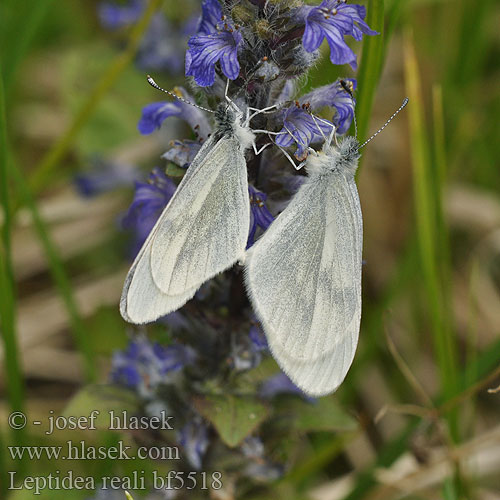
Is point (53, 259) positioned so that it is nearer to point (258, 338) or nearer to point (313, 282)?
point (258, 338)

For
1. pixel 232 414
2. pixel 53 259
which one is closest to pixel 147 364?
pixel 232 414

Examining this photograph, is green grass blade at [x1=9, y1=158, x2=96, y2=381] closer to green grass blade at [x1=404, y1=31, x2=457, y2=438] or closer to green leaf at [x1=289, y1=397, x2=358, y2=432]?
green leaf at [x1=289, y1=397, x2=358, y2=432]

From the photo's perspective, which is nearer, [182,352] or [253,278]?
[253,278]

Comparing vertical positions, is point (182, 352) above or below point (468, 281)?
above

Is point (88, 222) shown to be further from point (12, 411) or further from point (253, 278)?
point (253, 278)

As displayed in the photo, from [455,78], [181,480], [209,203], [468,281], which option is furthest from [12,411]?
[455,78]

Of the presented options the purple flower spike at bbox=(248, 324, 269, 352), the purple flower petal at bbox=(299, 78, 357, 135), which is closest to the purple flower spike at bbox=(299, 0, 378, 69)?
the purple flower petal at bbox=(299, 78, 357, 135)
